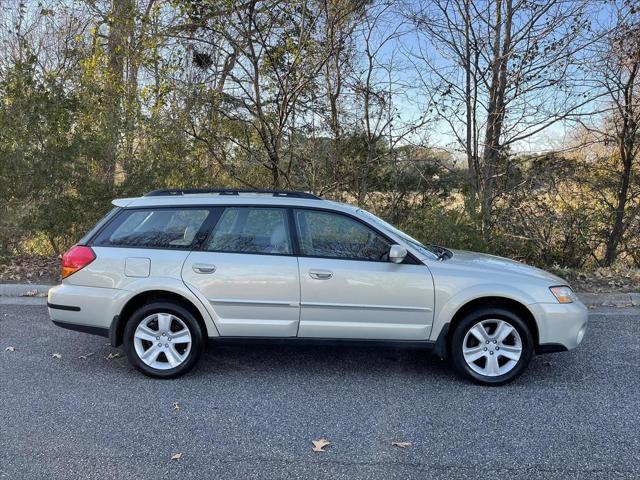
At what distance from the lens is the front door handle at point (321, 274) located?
13.9 feet

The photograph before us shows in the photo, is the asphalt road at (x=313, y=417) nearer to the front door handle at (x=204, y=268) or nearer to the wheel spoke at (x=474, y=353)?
the wheel spoke at (x=474, y=353)

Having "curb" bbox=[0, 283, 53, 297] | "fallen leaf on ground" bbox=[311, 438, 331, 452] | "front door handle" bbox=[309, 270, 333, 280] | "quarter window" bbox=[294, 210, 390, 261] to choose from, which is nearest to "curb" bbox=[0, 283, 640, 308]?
"curb" bbox=[0, 283, 53, 297]

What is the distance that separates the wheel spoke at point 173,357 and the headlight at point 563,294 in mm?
3129

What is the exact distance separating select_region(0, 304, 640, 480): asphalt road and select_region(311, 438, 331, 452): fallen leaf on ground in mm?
45

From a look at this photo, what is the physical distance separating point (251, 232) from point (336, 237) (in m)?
0.72

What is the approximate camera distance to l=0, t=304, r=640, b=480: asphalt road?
3.05m

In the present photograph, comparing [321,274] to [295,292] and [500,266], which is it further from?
[500,266]

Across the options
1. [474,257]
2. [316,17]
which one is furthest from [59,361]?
[316,17]

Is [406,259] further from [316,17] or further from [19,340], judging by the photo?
[316,17]

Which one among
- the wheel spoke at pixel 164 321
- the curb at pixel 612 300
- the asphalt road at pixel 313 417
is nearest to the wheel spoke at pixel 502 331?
the asphalt road at pixel 313 417

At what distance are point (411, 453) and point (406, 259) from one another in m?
1.58

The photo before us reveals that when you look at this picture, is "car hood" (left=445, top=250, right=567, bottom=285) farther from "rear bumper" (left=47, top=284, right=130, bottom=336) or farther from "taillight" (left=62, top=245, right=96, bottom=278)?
"taillight" (left=62, top=245, right=96, bottom=278)

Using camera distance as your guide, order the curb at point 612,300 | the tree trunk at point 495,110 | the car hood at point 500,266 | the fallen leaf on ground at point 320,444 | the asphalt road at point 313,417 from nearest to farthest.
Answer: the asphalt road at point 313,417
the fallen leaf on ground at point 320,444
the car hood at point 500,266
the curb at point 612,300
the tree trunk at point 495,110

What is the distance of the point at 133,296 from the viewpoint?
14.2 feet
